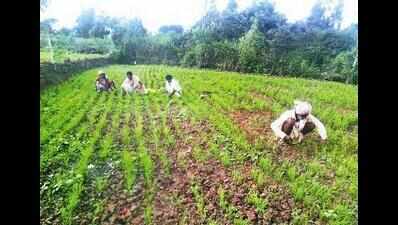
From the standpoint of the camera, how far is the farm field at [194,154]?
103 inches

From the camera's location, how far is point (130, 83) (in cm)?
275

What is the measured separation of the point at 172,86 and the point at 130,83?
212 mm

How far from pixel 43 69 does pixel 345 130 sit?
1.54 m

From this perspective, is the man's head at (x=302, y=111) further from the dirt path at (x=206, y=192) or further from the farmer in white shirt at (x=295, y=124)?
the dirt path at (x=206, y=192)

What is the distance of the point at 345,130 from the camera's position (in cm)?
275

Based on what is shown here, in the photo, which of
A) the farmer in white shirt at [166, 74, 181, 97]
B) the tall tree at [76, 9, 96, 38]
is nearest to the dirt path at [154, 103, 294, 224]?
the farmer in white shirt at [166, 74, 181, 97]

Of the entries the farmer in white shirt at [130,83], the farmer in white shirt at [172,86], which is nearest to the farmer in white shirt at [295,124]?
the farmer in white shirt at [172,86]

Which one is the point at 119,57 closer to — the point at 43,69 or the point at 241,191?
the point at 43,69

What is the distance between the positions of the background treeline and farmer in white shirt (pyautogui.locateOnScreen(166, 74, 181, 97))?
0.29 feet

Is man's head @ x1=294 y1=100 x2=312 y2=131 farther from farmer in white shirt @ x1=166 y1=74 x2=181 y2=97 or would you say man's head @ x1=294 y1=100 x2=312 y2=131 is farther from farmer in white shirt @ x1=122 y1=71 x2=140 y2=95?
farmer in white shirt @ x1=122 y1=71 x2=140 y2=95

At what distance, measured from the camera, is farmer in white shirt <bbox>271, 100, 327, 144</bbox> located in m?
2.74

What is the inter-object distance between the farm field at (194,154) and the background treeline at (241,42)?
0.21ft
